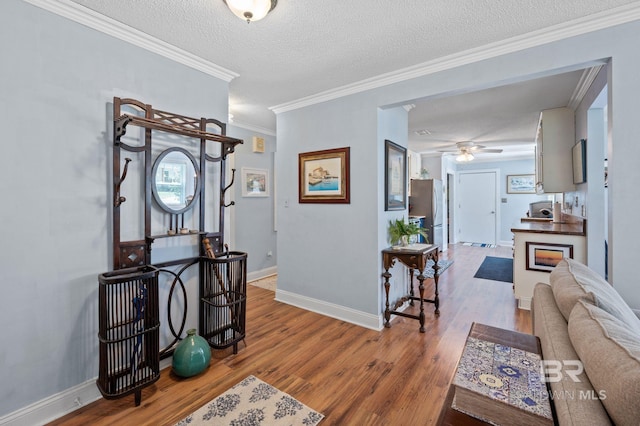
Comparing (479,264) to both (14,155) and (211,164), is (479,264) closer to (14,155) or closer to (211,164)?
(211,164)

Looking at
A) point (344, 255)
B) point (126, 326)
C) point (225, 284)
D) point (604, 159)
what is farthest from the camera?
point (344, 255)

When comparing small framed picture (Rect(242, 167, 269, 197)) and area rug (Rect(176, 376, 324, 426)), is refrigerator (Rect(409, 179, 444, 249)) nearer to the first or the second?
small framed picture (Rect(242, 167, 269, 197))

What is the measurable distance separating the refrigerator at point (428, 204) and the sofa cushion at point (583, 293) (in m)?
4.49

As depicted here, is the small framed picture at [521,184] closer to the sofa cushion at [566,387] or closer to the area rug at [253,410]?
the sofa cushion at [566,387]

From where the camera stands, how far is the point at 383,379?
2105mm

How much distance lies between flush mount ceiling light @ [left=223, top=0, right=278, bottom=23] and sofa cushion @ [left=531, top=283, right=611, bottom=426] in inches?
83.7

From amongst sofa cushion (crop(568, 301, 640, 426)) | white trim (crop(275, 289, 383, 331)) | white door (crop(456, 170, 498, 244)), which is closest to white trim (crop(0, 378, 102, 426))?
white trim (crop(275, 289, 383, 331))

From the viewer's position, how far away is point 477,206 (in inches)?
322

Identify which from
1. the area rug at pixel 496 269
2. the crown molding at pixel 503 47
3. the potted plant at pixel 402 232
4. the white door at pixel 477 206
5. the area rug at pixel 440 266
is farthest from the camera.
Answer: the white door at pixel 477 206

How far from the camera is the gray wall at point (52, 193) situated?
1.62 metres

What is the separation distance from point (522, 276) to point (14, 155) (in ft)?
15.2

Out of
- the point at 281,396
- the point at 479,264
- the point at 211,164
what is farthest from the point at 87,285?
the point at 479,264

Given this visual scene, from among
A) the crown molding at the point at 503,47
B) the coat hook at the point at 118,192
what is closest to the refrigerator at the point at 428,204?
the crown molding at the point at 503,47

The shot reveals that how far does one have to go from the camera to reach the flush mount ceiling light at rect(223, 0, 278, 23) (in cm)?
161
